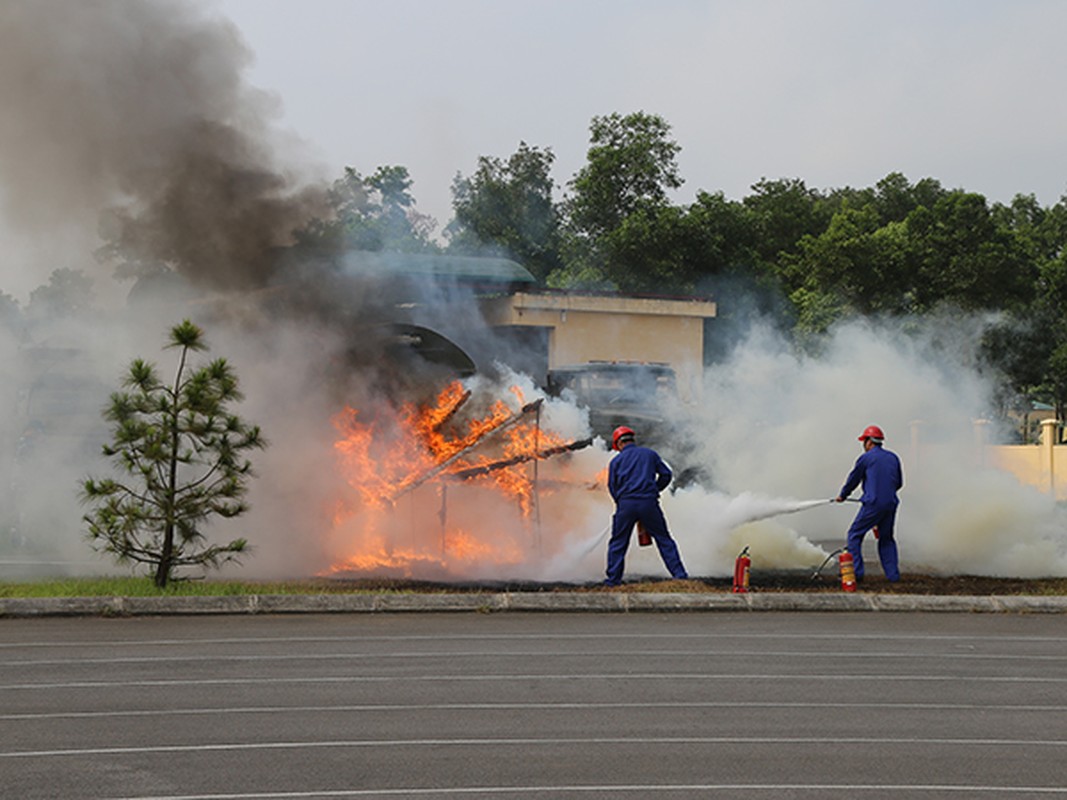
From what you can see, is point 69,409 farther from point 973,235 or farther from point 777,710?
point 973,235

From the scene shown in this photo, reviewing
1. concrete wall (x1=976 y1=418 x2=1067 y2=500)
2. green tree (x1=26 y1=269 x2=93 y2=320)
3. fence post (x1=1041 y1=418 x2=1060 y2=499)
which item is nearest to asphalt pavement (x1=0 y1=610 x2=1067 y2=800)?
green tree (x1=26 y1=269 x2=93 y2=320)

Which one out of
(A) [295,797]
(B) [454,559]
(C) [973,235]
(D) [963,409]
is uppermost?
(C) [973,235]

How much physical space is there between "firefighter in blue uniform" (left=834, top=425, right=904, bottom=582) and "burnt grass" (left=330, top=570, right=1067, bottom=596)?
10.1 inches

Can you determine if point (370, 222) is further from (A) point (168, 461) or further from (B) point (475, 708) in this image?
(B) point (475, 708)

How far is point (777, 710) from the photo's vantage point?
8.27m

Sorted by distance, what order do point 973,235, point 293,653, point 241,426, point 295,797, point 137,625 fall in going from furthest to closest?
point 973,235 < point 241,426 < point 137,625 < point 293,653 < point 295,797

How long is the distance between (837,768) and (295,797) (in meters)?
2.71

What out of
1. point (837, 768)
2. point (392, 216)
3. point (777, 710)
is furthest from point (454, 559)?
point (392, 216)

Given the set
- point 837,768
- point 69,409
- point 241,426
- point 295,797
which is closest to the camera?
point 295,797

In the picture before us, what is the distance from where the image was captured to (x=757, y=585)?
1420 centimetres

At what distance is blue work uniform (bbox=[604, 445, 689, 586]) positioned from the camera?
14.0 metres

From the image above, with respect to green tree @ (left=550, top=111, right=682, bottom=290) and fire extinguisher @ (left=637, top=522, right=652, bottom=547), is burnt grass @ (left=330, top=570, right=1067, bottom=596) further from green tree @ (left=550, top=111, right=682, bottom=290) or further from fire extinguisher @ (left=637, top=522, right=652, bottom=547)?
green tree @ (left=550, top=111, right=682, bottom=290)

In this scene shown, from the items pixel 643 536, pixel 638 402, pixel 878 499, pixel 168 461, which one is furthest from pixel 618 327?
pixel 168 461

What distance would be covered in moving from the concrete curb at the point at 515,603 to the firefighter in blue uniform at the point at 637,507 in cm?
109
